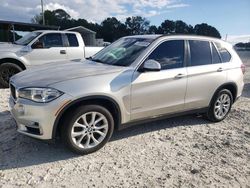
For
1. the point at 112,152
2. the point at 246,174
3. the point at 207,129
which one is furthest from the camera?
the point at 207,129

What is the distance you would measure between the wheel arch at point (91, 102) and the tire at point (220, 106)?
2.22m

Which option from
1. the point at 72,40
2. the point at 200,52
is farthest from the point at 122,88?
the point at 72,40

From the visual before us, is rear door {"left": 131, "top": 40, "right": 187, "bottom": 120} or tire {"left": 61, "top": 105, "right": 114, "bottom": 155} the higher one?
rear door {"left": 131, "top": 40, "right": 187, "bottom": 120}

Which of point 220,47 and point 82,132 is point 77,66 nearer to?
point 82,132

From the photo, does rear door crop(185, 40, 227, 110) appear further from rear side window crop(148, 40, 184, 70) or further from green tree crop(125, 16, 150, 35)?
green tree crop(125, 16, 150, 35)

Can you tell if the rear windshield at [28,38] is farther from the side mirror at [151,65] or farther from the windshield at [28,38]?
the side mirror at [151,65]

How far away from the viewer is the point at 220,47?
5934 millimetres

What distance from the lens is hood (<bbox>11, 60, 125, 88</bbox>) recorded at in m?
4.10

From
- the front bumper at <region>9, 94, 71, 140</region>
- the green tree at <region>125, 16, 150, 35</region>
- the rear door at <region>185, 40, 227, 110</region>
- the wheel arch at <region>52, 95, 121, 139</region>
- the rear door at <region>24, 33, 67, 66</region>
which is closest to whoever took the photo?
the front bumper at <region>9, 94, 71, 140</region>

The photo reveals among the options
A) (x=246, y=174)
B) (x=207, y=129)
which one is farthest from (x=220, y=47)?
(x=246, y=174)

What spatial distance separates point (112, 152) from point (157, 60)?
5.44 ft

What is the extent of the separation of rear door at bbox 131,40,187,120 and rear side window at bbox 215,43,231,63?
105 cm

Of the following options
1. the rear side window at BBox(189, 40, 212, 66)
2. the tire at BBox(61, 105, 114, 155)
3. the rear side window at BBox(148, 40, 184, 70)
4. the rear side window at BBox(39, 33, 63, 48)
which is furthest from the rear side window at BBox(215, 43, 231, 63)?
the rear side window at BBox(39, 33, 63, 48)

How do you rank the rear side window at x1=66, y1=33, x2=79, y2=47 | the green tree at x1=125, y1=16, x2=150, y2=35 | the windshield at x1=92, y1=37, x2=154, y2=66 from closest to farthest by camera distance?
the windshield at x1=92, y1=37, x2=154, y2=66
the rear side window at x1=66, y1=33, x2=79, y2=47
the green tree at x1=125, y1=16, x2=150, y2=35
